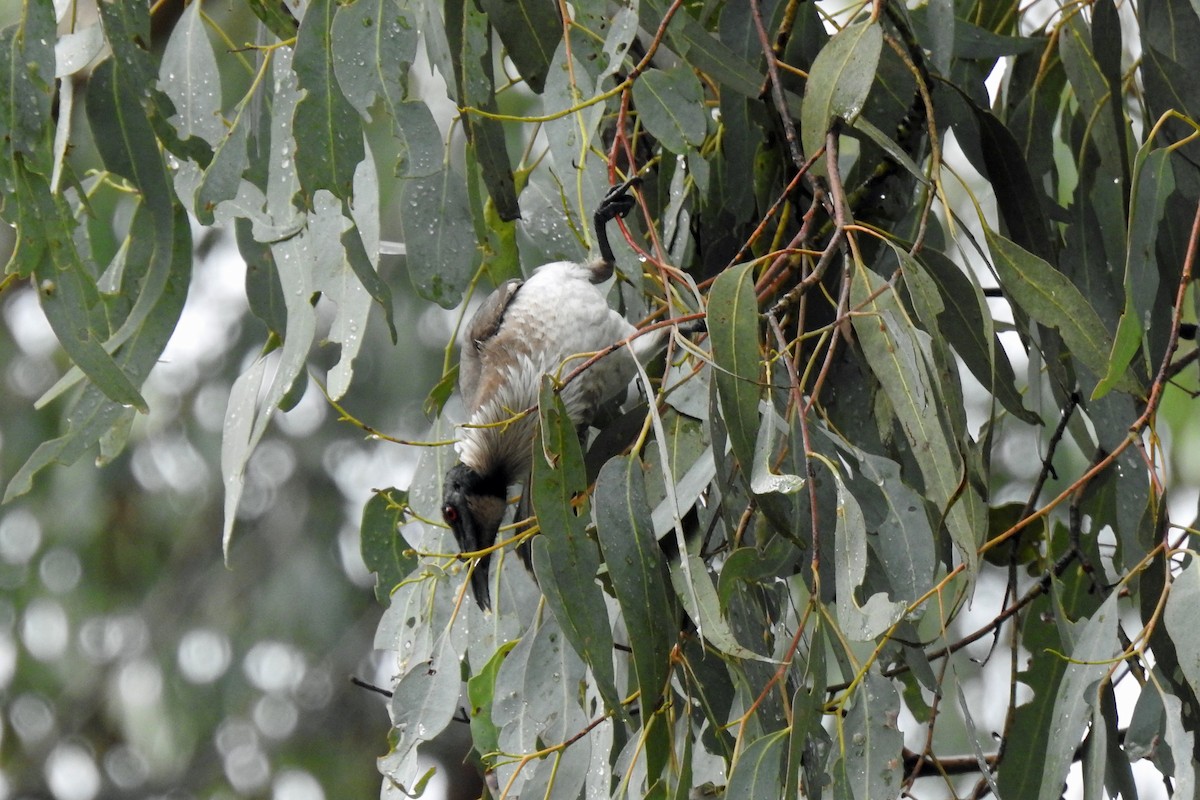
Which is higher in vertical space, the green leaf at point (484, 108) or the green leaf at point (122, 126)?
the green leaf at point (484, 108)

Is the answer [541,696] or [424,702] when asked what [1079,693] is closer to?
[541,696]

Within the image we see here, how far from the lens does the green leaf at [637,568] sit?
57.4 inches

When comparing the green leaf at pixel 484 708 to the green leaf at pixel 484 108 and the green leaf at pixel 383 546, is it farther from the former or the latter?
the green leaf at pixel 484 108

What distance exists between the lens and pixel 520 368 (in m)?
2.68

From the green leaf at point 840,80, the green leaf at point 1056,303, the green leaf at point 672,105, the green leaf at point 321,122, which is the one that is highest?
the green leaf at point 840,80

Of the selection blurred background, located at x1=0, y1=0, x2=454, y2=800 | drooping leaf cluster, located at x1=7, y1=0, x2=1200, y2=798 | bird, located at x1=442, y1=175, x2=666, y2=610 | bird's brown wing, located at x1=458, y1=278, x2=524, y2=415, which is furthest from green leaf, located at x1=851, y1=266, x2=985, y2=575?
blurred background, located at x1=0, y1=0, x2=454, y2=800

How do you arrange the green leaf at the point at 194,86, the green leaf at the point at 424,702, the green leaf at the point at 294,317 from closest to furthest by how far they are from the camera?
1. the green leaf at the point at 424,702
2. the green leaf at the point at 294,317
3. the green leaf at the point at 194,86

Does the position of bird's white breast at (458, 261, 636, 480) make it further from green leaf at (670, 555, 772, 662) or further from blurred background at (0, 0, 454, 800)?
blurred background at (0, 0, 454, 800)

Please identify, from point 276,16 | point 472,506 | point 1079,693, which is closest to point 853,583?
point 1079,693

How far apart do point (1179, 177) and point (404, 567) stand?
137 centimetres

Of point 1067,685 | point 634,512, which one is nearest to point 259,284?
point 634,512

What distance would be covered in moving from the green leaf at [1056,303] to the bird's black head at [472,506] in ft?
3.24

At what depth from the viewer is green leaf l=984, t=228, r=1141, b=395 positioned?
62.0 inches

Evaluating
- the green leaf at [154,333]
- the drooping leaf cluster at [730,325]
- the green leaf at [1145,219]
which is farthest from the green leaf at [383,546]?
the green leaf at [1145,219]
